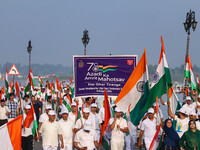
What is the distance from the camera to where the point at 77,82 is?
43.1 feet

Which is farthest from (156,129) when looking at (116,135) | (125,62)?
(125,62)

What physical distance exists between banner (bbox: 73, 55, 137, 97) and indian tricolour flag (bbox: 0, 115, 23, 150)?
21.6 feet

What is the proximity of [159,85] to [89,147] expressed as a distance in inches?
90.7

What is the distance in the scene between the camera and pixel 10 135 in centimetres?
620

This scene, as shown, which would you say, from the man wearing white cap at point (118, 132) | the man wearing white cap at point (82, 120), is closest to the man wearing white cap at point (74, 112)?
the man wearing white cap at point (82, 120)

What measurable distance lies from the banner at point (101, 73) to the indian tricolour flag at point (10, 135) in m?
6.59

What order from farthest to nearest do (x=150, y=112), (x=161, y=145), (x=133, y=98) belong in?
(x=133, y=98), (x=150, y=112), (x=161, y=145)

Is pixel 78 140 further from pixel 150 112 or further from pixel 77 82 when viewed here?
pixel 77 82

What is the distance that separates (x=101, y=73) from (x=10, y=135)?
7.02m

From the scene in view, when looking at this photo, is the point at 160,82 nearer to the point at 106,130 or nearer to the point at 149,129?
the point at 149,129

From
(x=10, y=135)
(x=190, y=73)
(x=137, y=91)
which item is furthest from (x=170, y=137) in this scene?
(x=190, y=73)

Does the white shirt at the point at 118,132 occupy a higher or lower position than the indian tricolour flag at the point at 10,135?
lower

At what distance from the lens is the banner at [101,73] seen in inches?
507

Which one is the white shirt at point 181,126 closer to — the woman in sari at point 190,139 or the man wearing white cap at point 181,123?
the man wearing white cap at point 181,123
